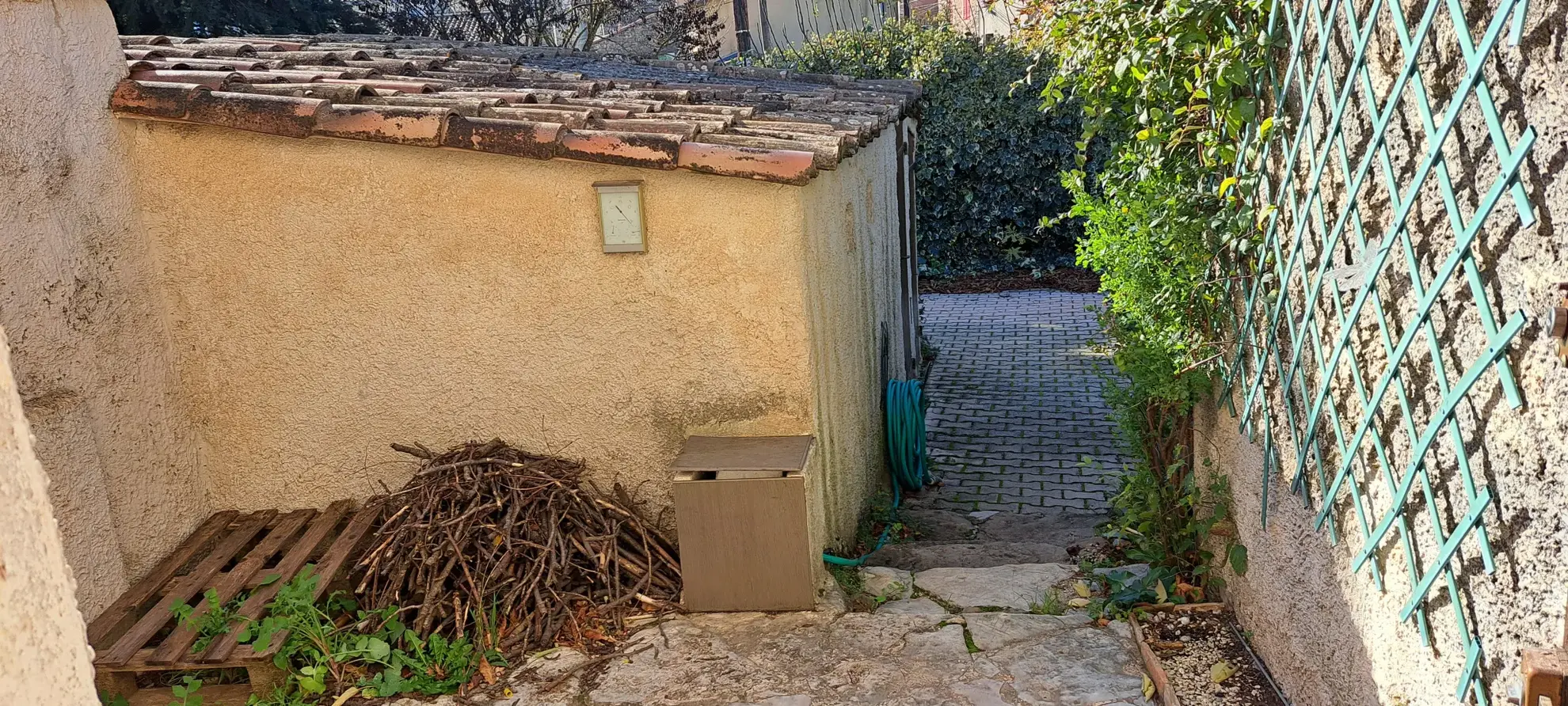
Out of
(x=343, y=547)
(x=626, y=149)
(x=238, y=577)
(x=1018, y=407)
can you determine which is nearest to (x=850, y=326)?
(x=626, y=149)

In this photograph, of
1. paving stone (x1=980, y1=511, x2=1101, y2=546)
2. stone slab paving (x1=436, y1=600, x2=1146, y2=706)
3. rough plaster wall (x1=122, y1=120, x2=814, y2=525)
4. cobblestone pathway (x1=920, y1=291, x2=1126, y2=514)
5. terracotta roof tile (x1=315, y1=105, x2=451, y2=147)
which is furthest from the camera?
cobblestone pathway (x1=920, y1=291, x2=1126, y2=514)

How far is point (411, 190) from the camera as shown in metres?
4.43

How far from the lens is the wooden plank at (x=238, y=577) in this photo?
3832 mm

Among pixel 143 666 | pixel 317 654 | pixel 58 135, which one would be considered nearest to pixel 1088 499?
pixel 317 654

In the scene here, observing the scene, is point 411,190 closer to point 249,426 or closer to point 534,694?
point 249,426

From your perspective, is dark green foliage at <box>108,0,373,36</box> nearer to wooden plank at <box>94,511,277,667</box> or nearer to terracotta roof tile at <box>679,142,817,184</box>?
wooden plank at <box>94,511,277,667</box>

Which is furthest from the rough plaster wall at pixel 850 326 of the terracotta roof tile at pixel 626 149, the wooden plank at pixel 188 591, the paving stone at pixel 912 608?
the wooden plank at pixel 188 591

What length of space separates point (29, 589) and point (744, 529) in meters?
3.12

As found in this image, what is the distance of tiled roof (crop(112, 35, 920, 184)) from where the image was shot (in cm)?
412

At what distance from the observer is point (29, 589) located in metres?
1.20

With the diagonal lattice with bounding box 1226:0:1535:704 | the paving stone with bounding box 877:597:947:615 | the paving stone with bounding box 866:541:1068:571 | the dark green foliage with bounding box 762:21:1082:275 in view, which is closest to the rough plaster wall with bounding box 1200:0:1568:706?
the diagonal lattice with bounding box 1226:0:1535:704

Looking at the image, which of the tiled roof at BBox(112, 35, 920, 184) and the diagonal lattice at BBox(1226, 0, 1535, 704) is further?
the tiled roof at BBox(112, 35, 920, 184)

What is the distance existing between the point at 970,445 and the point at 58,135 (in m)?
6.22

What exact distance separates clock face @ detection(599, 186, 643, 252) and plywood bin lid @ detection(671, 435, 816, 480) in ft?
2.66
